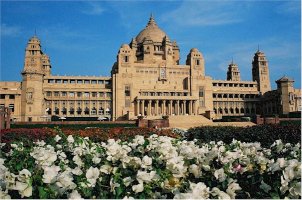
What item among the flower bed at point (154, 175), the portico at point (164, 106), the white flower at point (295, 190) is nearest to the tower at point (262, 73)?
the portico at point (164, 106)

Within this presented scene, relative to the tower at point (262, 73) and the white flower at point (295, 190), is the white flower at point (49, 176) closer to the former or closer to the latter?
the white flower at point (295, 190)

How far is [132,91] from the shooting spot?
67.9 m

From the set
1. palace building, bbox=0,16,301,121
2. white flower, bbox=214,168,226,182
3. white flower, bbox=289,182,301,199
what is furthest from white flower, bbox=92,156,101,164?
palace building, bbox=0,16,301,121

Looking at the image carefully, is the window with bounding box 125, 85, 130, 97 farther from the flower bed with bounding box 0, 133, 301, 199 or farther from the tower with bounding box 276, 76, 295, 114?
the flower bed with bounding box 0, 133, 301, 199

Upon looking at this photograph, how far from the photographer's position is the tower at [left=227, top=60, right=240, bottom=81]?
3727 inches

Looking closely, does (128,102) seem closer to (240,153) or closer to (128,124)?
(128,124)

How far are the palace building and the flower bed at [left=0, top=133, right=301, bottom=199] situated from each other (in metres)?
56.5

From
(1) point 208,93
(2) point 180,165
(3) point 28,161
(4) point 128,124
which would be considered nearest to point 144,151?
(2) point 180,165

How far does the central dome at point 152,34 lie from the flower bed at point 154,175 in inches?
2872

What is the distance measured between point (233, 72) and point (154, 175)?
94536 mm

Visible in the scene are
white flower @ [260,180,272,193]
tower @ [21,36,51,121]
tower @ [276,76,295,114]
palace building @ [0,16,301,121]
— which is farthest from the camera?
tower @ [276,76,295,114]

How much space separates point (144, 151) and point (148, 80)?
6455 cm

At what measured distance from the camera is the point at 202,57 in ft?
242

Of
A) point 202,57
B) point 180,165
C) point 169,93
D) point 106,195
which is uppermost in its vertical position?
point 202,57
